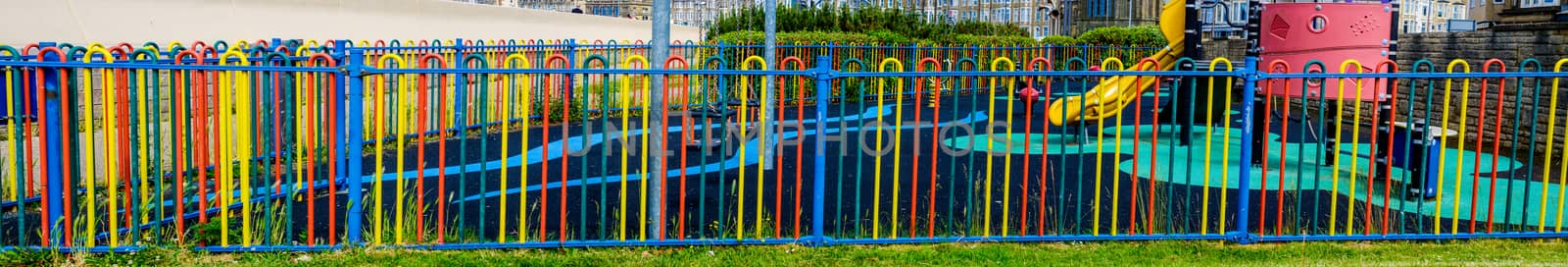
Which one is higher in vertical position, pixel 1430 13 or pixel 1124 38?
pixel 1430 13

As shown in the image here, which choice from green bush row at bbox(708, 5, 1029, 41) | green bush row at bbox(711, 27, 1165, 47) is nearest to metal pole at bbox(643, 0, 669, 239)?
green bush row at bbox(711, 27, 1165, 47)

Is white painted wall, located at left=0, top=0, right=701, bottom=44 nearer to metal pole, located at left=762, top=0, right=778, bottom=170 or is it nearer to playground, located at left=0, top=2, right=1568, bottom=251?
playground, located at left=0, top=2, right=1568, bottom=251

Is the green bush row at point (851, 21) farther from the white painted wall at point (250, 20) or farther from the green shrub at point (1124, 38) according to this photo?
the white painted wall at point (250, 20)

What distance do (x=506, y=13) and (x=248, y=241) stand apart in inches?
936

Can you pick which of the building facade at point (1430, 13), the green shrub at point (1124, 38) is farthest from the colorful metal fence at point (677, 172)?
the building facade at point (1430, 13)

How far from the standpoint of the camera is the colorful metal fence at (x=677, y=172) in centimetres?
630

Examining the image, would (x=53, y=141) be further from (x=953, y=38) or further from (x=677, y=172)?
(x=953, y=38)

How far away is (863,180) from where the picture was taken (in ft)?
32.7

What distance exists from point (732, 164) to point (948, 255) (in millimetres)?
5003

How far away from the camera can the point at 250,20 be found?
60.8ft

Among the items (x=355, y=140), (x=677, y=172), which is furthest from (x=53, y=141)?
(x=677, y=172)

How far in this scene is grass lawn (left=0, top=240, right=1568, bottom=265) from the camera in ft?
20.5

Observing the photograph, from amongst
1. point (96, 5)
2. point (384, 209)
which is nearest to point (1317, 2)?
point (384, 209)

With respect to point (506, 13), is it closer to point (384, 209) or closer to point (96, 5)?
point (96, 5)
